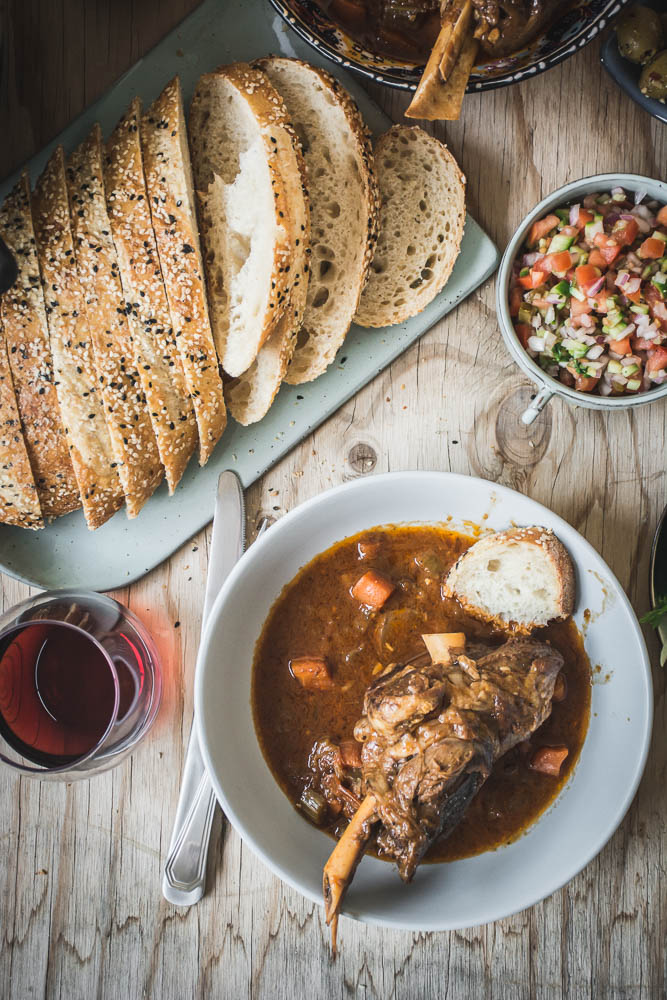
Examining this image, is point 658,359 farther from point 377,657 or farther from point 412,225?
point 377,657

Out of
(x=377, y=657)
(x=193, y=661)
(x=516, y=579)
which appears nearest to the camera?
(x=516, y=579)

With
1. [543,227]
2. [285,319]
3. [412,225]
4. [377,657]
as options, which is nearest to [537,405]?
[543,227]

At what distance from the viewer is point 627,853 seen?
289cm

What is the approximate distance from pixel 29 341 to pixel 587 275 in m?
1.85

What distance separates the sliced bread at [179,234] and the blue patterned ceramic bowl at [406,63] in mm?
490

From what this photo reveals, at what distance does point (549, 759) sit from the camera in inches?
104

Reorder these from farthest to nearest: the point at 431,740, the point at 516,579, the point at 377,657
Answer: the point at 377,657 → the point at 516,579 → the point at 431,740

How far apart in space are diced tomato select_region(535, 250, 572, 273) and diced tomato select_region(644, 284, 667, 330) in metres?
0.28

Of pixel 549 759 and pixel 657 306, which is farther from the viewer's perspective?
pixel 549 759

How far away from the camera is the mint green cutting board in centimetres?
274

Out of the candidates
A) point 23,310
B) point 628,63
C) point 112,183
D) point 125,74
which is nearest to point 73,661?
point 23,310

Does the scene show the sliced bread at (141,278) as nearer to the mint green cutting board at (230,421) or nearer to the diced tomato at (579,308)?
the mint green cutting board at (230,421)

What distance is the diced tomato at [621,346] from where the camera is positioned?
2527 mm

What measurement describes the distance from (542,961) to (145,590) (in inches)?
81.6
